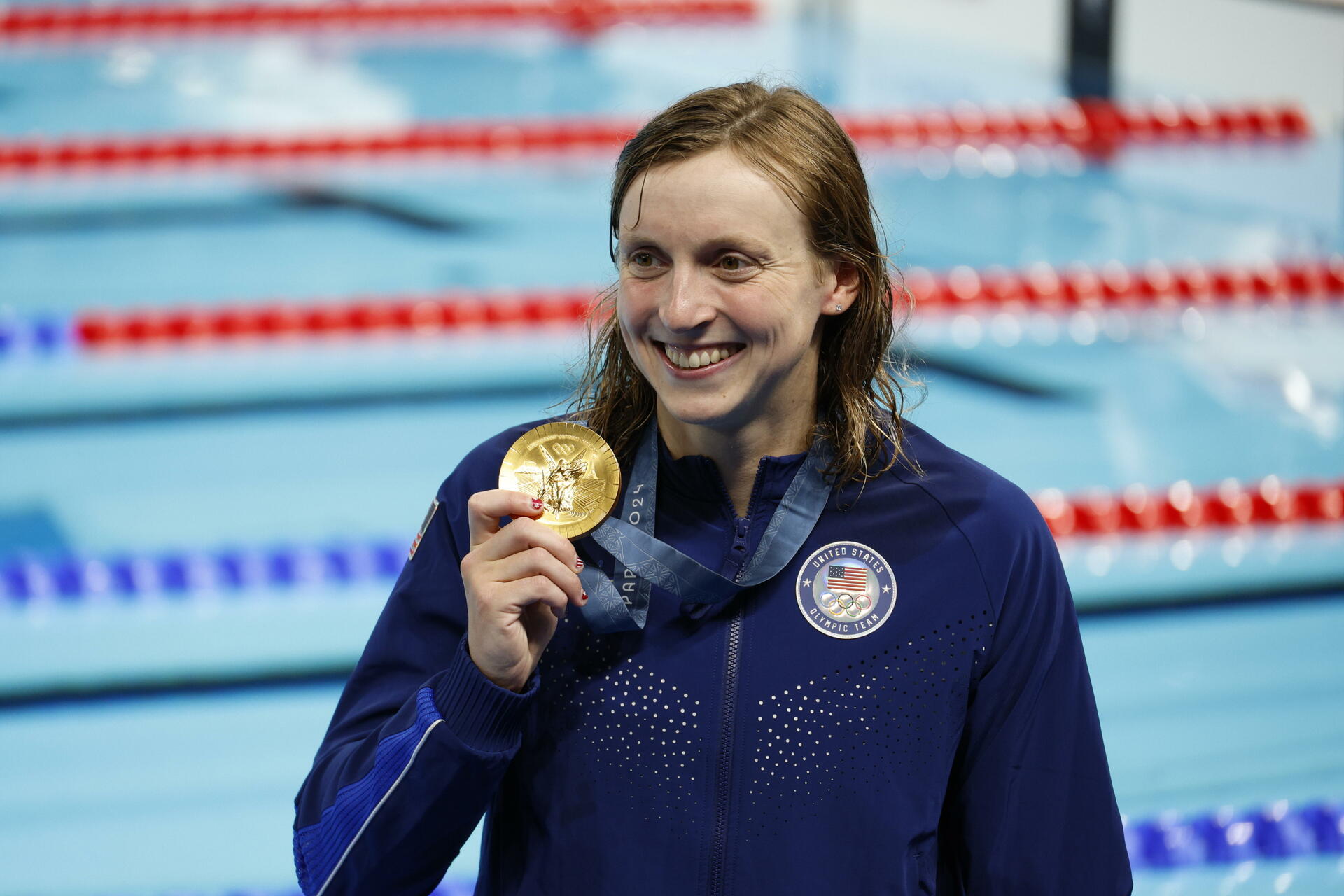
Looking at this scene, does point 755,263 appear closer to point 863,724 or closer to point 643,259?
Result: point 643,259

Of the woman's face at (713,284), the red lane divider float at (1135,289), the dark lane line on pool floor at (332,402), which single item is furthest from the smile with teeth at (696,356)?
the red lane divider float at (1135,289)

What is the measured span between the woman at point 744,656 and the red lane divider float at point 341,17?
9.07 metres

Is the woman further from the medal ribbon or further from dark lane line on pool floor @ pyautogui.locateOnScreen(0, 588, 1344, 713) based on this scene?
dark lane line on pool floor @ pyautogui.locateOnScreen(0, 588, 1344, 713)

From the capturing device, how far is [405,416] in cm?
460

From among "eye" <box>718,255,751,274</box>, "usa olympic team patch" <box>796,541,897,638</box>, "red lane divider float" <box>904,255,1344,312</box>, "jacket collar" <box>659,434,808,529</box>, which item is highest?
"eye" <box>718,255,751,274</box>

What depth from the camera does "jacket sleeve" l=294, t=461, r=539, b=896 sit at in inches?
47.4

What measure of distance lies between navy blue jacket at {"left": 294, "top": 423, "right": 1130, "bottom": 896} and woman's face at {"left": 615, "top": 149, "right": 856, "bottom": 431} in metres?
0.10

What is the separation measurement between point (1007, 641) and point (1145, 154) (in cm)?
636

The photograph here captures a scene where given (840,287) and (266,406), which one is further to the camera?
(266,406)

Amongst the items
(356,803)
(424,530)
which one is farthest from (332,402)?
(356,803)

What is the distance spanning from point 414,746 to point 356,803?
83 millimetres

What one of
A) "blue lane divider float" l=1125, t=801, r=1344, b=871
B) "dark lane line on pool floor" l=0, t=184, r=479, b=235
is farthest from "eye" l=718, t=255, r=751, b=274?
"dark lane line on pool floor" l=0, t=184, r=479, b=235

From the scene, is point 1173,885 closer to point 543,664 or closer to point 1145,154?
point 543,664

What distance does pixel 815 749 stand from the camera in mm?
1265
